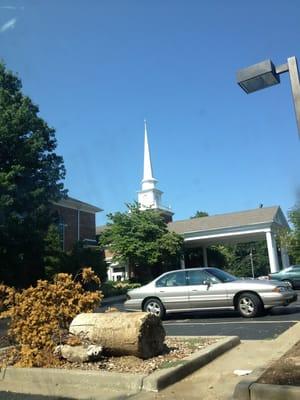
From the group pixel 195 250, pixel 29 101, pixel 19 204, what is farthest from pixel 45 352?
pixel 195 250

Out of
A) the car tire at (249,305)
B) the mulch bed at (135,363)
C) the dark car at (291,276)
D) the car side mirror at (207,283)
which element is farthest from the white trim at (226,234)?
the mulch bed at (135,363)

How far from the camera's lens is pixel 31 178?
83.4ft

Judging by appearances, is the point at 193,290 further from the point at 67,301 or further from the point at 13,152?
the point at 13,152

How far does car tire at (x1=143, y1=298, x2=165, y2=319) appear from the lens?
14.3 metres

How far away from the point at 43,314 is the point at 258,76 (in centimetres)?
489

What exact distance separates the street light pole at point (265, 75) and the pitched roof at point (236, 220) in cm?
3211

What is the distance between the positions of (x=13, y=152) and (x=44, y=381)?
19640 mm

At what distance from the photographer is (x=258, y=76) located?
263 inches

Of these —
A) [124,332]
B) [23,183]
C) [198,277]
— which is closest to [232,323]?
[198,277]

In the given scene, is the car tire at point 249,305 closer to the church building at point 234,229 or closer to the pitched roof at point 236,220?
the church building at point 234,229

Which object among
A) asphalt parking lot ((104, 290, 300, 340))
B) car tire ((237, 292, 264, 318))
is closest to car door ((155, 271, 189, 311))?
asphalt parking lot ((104, 290, 300, 340))

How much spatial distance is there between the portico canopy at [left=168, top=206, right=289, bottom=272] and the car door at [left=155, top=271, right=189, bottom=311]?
23683mm

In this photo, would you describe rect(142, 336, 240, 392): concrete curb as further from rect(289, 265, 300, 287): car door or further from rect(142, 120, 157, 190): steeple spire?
rect(142, 120, 157, 190): steeple spire

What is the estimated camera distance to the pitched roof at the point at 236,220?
39250 millimetres
